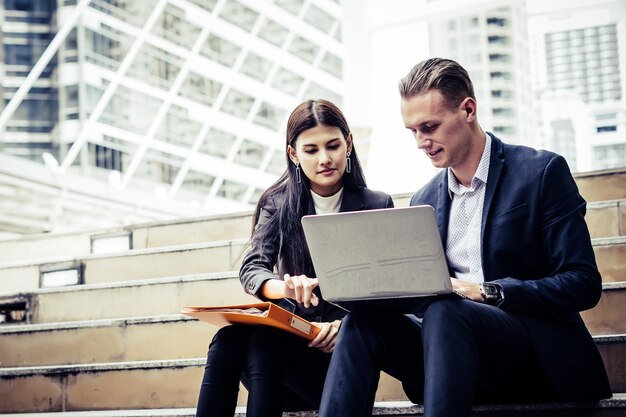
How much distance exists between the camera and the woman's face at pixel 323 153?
8.34ft

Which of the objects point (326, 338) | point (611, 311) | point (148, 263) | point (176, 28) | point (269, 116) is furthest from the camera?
point (269, 116)

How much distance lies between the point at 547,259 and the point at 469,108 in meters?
0.48

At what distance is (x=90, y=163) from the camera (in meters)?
30.2

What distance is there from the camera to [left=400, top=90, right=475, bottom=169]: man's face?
2078 millimetres

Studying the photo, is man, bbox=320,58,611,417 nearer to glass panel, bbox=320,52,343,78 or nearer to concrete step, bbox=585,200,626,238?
concrete step, bbox=585,200,626,238

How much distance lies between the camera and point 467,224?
84.7 inches

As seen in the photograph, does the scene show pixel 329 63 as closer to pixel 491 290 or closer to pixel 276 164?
pixel 276 164

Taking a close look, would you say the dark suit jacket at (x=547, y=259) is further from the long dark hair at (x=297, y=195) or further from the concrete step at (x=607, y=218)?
the concrete step at (x=607, y=218)

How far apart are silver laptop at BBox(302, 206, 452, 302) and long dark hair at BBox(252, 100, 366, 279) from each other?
74cm

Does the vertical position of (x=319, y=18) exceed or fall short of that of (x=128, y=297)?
it exceeds it

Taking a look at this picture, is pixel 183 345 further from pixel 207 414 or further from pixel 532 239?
pixel 532 239

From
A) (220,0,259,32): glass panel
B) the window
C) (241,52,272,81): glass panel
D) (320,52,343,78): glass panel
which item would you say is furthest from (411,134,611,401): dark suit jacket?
(320,52,343,78): glass panel

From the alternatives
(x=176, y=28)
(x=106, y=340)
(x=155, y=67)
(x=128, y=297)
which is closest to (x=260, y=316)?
(x=106, y=340)

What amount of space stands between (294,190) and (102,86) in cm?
3024
